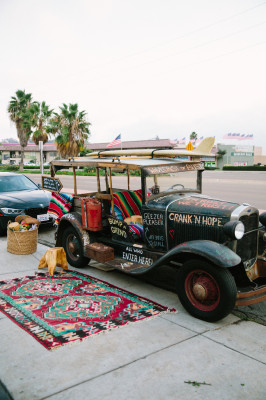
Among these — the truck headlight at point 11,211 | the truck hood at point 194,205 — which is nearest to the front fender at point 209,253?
the truck hood at point 194,205

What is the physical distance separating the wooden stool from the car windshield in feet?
12.7

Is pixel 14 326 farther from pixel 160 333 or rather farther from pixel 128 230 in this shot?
pixel 128 230

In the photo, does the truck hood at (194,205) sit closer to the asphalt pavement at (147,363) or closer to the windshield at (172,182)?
the windshield at (172,182)

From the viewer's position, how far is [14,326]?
3.58 metres

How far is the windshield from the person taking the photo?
473 cm

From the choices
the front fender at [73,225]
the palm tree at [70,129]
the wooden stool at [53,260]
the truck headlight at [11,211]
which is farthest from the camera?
the palm tree at [70,129]

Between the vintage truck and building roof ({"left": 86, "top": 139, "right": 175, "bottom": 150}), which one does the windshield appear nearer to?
the vintage truck

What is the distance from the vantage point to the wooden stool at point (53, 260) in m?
5.22

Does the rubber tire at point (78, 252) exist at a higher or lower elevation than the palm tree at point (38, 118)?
lower

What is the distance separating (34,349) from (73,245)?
2.63 meters

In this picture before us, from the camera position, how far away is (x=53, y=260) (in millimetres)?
5258

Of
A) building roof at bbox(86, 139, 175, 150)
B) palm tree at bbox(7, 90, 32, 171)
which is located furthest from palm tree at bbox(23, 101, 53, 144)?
building roof at bbox(86, 139, 175, 150)

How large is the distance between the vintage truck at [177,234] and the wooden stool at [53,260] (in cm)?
25

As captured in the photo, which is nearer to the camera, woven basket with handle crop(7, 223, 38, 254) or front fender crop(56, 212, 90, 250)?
front fender crop(56, 212, 90, 250)
